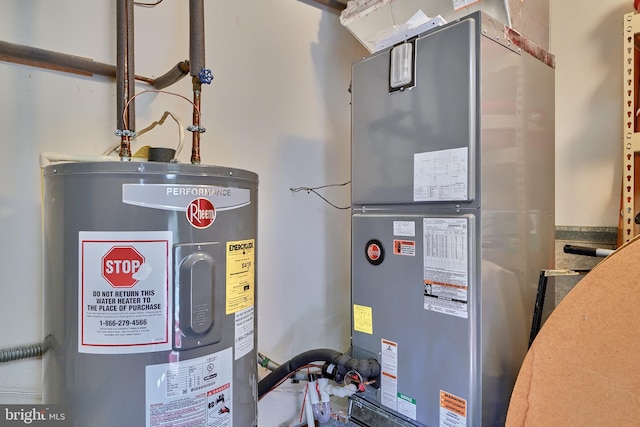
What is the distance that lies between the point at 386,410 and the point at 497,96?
1034 millimetres

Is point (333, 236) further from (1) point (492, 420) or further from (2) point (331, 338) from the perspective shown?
(1) point (492, 420)

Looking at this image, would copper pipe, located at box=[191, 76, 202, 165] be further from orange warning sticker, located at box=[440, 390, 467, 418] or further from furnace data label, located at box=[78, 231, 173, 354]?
orange warning sticker, located at box=[440, 390, 467, 418]

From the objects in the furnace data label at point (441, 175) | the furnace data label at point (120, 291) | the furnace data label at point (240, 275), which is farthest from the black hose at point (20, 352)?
the furnace data label at point (441, 175)

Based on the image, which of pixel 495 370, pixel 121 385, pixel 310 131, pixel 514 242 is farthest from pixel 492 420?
pixel 310 131

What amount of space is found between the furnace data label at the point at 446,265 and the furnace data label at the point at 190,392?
0.60 metres

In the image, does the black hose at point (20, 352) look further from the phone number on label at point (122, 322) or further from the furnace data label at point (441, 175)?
the furnace data label at point (441, 175)

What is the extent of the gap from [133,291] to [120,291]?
1.0 inches

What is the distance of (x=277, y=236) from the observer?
1.62 metres

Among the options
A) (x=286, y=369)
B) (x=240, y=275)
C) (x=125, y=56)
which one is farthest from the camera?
(x=286, y=369)

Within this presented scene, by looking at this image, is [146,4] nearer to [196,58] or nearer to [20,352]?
[196,58]

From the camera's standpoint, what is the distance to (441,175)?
3.58ft

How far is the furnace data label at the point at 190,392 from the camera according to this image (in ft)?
2.58

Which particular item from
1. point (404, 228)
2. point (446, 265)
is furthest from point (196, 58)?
point (446, 265)

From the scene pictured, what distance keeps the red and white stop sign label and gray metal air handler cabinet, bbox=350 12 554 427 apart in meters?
0.75
